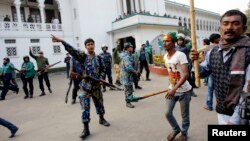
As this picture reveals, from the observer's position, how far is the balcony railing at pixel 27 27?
19.3 m

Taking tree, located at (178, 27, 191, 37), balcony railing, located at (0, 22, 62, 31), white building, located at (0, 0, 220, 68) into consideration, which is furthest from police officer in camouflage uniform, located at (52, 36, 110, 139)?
tree, located at (178, 27, 191, 37)

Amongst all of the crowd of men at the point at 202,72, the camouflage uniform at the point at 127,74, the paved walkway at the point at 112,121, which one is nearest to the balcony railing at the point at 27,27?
the paved walkway at the point at 112,121

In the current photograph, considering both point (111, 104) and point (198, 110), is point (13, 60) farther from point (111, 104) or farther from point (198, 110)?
point (198, 110)

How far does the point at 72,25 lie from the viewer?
23688 mm

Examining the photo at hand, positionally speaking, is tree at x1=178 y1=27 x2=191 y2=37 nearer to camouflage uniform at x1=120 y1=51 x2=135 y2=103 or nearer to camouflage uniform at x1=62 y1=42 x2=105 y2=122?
camouflage uniform at x1=120 y1=51 x2=135 y2=103

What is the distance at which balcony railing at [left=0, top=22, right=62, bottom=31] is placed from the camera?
63.2 feet

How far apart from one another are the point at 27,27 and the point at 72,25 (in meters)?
4.55

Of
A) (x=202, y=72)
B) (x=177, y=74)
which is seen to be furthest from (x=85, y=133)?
(x=202, y=72)

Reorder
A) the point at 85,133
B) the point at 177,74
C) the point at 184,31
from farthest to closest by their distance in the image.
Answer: the point at 184,31 < the point at 85,133 < the point at 177,74

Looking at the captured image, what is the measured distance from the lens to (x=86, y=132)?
4.41m

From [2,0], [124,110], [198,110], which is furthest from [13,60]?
[198,110]

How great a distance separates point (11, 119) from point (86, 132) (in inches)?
122

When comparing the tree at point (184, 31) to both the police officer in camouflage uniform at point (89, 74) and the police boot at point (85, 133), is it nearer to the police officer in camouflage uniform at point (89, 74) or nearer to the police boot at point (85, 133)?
the police officer in camouflage uniform at point (89, 74)

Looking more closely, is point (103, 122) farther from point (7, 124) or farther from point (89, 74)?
point (7, 124)
